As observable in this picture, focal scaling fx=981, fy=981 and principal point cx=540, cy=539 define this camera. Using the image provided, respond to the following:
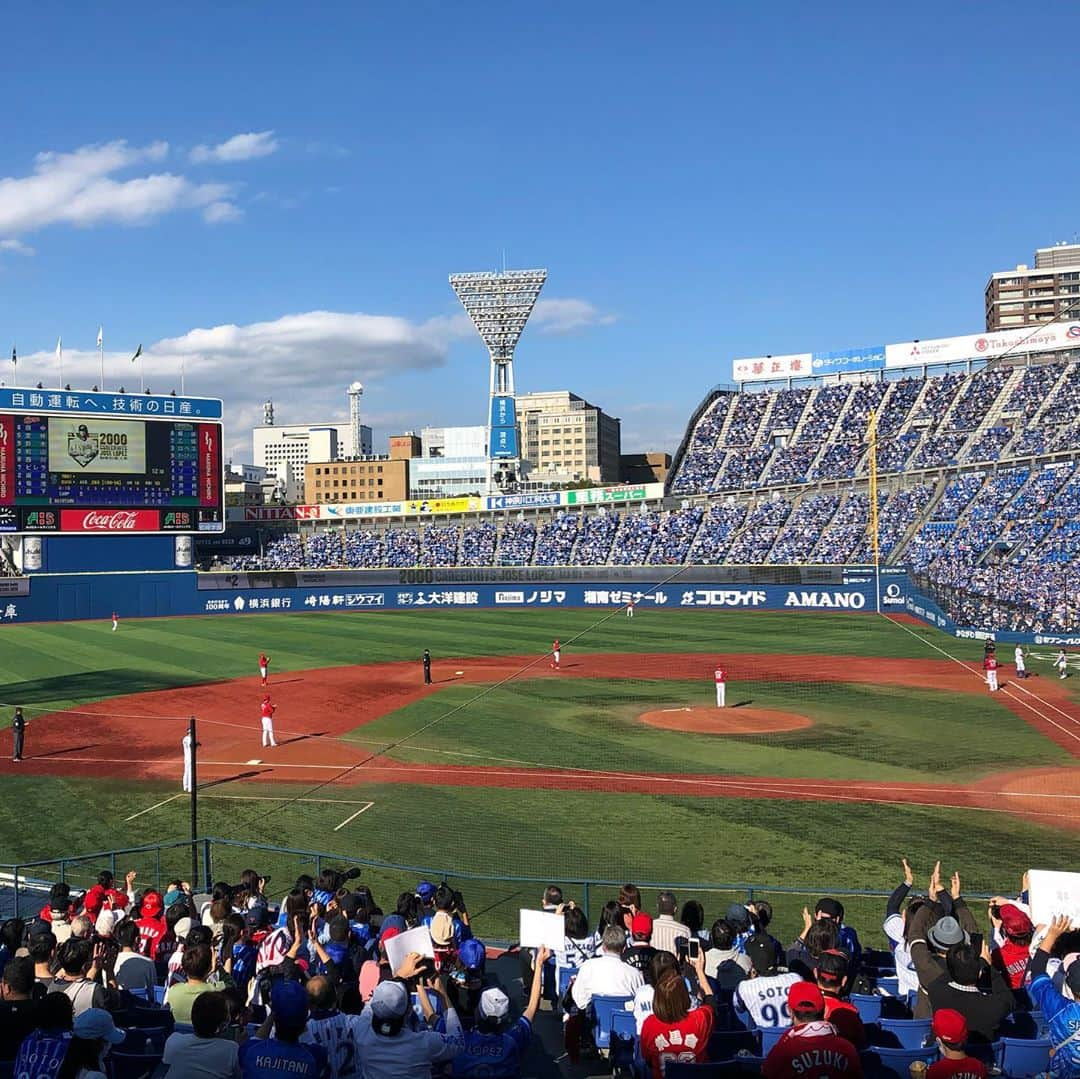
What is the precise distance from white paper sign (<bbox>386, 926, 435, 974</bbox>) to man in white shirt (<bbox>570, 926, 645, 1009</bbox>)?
3.78ft

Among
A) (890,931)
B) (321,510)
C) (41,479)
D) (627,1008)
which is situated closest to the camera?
(627,1008)

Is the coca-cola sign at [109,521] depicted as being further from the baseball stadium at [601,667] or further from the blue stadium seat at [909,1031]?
the blue stadium seat at [909,1031]

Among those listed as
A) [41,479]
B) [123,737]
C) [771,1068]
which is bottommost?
[123,737]

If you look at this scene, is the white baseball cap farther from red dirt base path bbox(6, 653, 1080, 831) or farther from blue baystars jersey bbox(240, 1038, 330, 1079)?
red dirt base path bbox(6, 653, 1080, 831)

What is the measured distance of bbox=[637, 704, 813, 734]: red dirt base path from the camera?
2553cm

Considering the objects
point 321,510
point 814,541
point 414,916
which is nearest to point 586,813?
point 414,916

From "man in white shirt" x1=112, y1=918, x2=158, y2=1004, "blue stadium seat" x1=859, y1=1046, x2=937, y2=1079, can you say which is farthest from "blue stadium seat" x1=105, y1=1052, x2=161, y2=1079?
"blue stadium seat" x1=859, y1=1046, x2=937, y2=1079

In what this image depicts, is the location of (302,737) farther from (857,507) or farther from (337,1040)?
(857,507)

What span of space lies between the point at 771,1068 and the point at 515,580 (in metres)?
55.6

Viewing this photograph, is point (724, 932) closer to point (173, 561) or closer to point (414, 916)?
point (414, 916)

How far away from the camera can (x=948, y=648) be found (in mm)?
38750

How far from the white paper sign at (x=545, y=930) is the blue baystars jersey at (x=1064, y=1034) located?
3763 mm

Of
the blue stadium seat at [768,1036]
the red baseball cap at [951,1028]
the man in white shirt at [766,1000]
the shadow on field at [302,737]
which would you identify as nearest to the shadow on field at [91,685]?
the shadow on field at [302,737]

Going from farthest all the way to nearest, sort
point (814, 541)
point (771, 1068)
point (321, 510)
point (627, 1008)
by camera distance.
→ point (321, 510) < point (814, 541) < point (627, 1008) < point (771, 1068)
